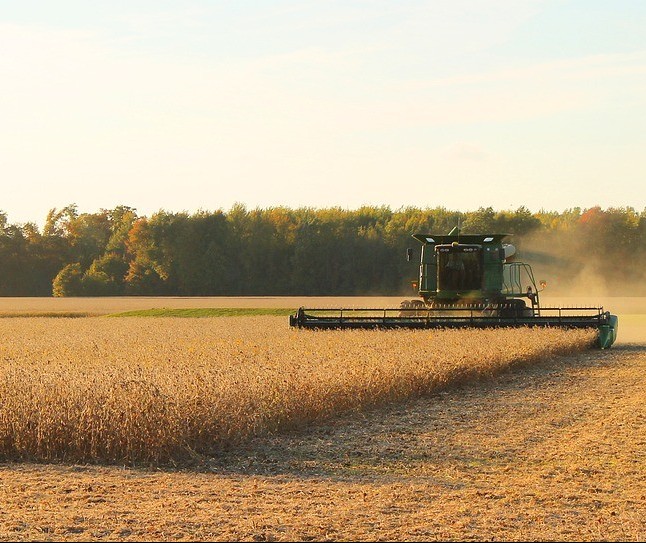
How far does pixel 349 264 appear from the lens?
244ft

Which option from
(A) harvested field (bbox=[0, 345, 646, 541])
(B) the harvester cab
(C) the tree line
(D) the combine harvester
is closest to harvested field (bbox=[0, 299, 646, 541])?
(A) harvested field (bbox=[0, 345, 646, 541])

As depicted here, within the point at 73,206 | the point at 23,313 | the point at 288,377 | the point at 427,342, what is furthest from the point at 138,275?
the point at 288,377

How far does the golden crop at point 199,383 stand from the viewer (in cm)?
973

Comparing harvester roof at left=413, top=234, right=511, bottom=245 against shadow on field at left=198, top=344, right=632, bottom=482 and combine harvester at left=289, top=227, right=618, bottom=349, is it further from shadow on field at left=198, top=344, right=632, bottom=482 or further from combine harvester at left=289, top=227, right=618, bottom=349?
shadow on field at left=198, top=344, right=632, bottom=482

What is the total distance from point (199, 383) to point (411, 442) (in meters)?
2.28

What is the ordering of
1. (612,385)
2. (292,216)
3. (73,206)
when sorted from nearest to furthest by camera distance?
1. (612,385)
2. (292,216)
3. (73,206)

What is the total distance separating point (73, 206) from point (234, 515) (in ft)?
303

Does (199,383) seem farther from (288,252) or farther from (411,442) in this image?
(288,252)

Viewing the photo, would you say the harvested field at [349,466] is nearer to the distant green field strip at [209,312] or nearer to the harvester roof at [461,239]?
the harvester roof at [461,239]

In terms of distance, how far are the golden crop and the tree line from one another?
1945 inches

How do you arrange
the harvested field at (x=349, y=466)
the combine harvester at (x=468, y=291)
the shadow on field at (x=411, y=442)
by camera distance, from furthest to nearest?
the combine harvester at (x=468, y=291) → the shadow on field at (x=411, y=442) → the harvested field at (x=349, y=466)

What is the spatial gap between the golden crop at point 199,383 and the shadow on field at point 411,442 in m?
0.29

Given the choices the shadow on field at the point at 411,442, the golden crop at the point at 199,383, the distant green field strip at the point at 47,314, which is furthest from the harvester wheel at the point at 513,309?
the distant green field strip at the point at 47,314

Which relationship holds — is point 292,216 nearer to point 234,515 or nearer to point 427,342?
point 427,342
